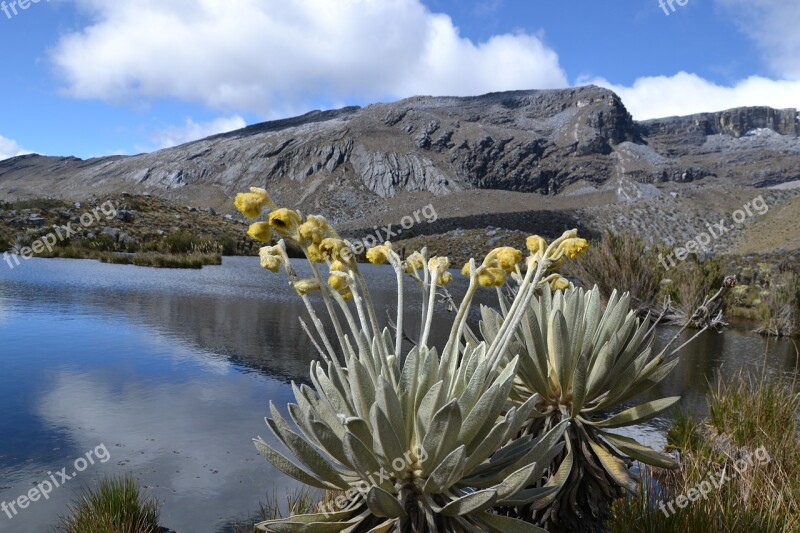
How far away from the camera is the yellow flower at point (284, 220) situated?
1.29 m

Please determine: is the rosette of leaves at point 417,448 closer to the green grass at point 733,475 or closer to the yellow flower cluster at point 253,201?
the yellow flower cluster at point 253,201

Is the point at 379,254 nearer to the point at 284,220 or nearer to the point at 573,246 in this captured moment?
the point at 284,220

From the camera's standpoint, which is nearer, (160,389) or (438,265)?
(438,265)

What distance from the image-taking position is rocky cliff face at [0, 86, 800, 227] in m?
79.5

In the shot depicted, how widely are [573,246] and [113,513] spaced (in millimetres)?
1903

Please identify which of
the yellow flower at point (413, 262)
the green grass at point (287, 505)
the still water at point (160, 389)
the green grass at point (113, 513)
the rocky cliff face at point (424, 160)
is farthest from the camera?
the rocky cliff face at point (424, 160)

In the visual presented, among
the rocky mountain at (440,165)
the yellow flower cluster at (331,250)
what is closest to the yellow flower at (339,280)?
the yellow flower cluster at (331,250)

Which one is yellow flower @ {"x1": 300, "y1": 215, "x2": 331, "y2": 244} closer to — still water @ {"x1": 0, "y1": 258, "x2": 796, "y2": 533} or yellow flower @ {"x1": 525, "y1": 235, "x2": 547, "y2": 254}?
yellow flower @ {"x1": 525, "y1": 235, "x2": 547, "y2": 254}

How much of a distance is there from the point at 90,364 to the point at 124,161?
104997mm

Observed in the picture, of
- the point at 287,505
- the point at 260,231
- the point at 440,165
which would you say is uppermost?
the point at 440,165

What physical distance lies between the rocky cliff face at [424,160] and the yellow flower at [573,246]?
67772 mm

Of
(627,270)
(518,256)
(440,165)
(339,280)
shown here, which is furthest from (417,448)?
(440,165)

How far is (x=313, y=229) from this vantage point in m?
1.37

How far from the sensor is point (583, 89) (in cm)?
11912
